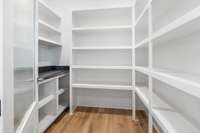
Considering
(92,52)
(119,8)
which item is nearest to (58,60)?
(92,52)

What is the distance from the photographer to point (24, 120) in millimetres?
1035

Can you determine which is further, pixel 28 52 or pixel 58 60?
pixel 58 60

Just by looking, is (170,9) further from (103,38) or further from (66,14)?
(66,14)

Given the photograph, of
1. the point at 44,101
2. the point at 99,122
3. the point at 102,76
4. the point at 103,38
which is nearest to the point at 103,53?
the point at 103,38

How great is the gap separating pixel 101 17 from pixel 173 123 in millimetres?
2294

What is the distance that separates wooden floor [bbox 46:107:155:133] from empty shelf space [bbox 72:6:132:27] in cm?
172

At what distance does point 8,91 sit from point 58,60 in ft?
7.00

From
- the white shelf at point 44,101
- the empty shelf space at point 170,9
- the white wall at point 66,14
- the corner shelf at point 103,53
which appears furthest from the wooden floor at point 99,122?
the empty shelf space at point 170,9

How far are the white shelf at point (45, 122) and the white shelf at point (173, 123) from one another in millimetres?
1461

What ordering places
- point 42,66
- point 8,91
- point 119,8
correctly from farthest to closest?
1. point 42,66
2. point 119,8
3. point 8,91

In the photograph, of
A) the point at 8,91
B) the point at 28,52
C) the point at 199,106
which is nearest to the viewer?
the point at 8,91

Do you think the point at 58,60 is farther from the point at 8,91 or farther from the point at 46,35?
the point at 8,91

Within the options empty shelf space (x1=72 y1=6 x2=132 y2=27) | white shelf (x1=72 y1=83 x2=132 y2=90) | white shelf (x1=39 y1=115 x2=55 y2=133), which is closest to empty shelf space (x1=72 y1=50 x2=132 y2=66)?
white shelf (x1=72 y1=83 x2=132 y2=90)

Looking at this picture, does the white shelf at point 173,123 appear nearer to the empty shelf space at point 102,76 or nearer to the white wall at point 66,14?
the empty shelf space at point 102,76
